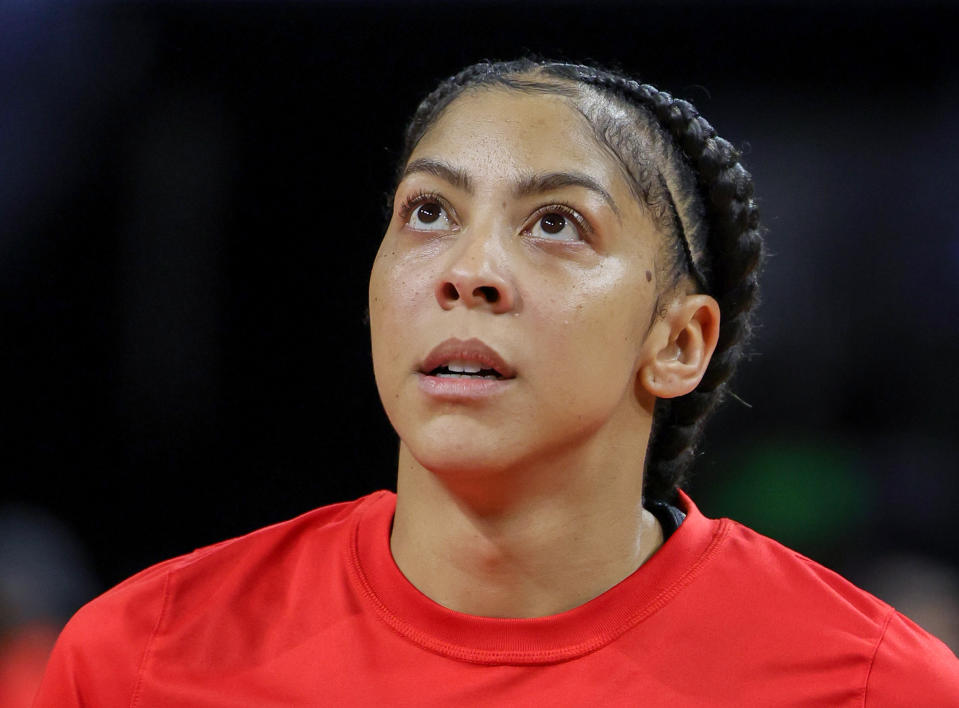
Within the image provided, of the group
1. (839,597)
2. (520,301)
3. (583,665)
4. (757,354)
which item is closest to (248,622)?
(583,665)

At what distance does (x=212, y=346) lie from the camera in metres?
3.07

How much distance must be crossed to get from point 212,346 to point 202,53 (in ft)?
2.51

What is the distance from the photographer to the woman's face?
174cm

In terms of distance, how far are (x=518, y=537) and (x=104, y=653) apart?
0.70m

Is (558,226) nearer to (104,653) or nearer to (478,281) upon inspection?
(478,281)

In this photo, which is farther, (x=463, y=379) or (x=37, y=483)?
(x=37, y=483)

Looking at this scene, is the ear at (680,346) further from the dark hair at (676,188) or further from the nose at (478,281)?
the nose at (478,281)

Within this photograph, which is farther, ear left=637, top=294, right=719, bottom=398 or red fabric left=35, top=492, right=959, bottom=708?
ear left=637, top=294, right=719, bottom=398

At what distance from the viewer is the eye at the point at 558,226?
6.06 feet

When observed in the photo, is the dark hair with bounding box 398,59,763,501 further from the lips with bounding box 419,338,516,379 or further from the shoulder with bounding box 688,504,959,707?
the lips with bounding box 419,338,516,379

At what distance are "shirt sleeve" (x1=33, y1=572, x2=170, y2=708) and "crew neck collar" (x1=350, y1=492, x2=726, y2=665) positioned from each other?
35cm

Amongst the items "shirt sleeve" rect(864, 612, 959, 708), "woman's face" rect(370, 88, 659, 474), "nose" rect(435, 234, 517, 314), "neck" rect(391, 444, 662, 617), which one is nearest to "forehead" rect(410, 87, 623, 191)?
"woman's face" rect(370, 88, 659, 474)

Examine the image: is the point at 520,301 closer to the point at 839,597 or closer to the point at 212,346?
the point at 839,597

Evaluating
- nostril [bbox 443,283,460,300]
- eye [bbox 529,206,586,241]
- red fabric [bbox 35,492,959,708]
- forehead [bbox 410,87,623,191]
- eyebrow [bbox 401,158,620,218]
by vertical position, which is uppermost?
forehead [bbox 410,87,623,191]
